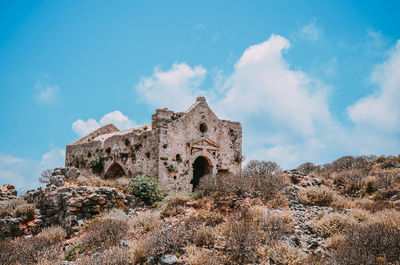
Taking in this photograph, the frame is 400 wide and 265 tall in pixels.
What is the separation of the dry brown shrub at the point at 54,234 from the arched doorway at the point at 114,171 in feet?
28.8

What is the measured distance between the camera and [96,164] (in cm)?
2123

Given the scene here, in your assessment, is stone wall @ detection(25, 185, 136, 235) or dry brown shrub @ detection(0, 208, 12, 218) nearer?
stone wall @ detection(25, 185, 136, 235)

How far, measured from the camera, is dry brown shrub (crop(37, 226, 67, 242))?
11.1 m

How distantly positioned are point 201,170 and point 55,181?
9.24m

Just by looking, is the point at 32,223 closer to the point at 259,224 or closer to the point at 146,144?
the point at 146,144

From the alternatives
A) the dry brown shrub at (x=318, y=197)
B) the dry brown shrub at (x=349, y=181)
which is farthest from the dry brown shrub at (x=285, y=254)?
the dry brown shrub at (x=349, y=181)

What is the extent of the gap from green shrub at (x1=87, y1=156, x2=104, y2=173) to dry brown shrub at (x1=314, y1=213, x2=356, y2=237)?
1602cm

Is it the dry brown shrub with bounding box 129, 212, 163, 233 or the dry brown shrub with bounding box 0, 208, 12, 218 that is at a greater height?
the dry brown shrub with bounding box 0, 208, 12, 218

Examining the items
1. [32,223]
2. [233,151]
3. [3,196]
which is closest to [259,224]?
[32,223]

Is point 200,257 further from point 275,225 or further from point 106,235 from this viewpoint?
point 106,235

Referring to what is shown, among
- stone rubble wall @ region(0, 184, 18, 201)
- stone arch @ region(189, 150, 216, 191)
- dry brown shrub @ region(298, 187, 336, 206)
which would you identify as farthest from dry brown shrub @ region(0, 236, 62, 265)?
stone arch @ region(189, 150, 216, 191)

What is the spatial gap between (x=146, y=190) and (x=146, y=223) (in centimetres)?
500

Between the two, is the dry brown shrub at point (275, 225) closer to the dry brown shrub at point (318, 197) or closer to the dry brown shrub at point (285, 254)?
the dry brown shrub at point (285, 254)

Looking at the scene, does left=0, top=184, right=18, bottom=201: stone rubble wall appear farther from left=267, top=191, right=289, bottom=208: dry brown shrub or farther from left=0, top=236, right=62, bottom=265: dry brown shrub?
left=267, top=191, right=289, bottom=208: dry brown shrub
